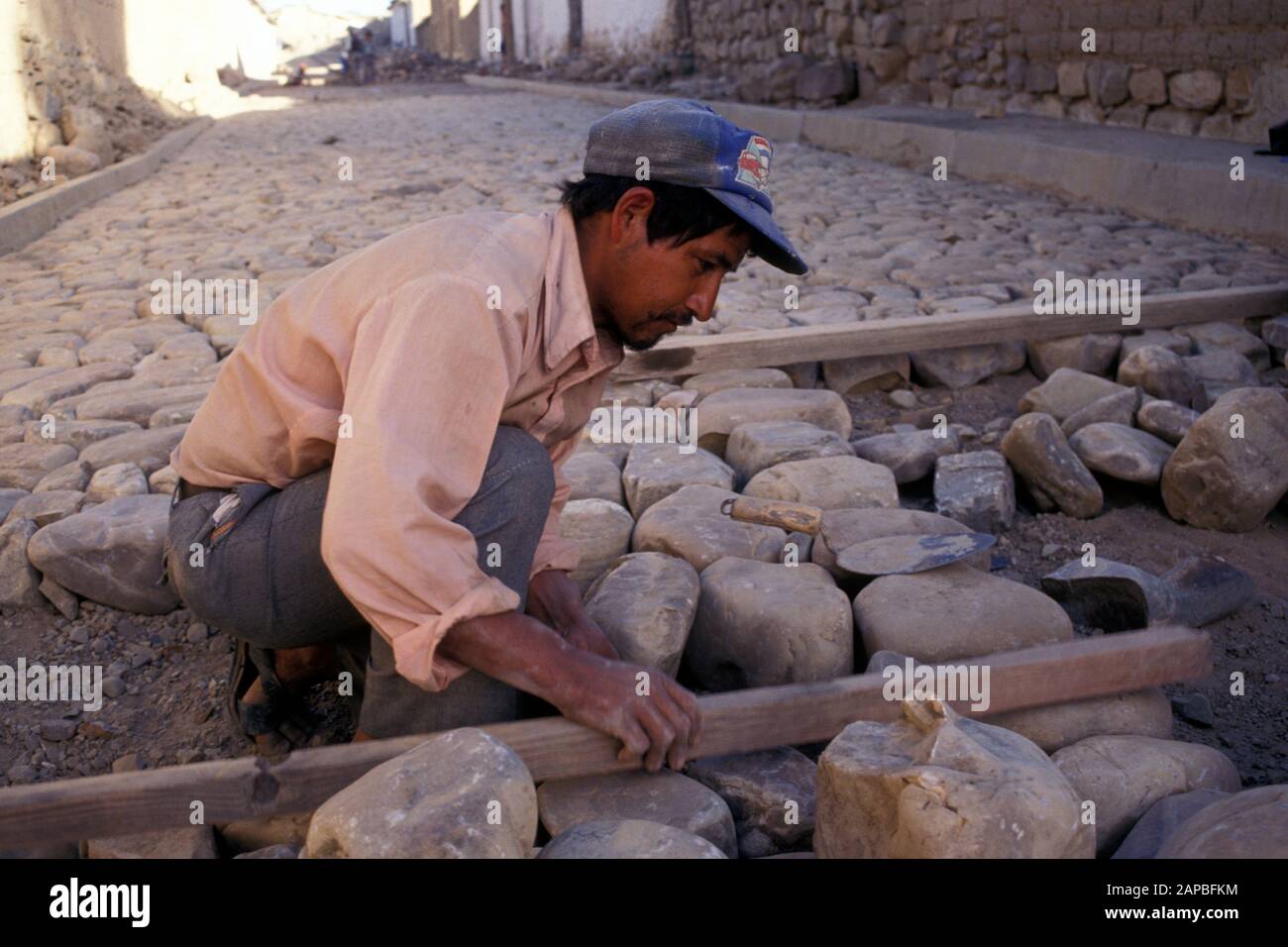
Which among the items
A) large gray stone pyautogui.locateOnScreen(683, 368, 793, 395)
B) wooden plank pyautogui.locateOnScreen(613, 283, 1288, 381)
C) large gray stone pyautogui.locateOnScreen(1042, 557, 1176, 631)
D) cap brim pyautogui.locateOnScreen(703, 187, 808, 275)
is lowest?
large gray stone pyautogui.locateOnScreen(1042, 557, 1176, 631)

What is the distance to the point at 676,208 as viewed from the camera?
1.94 meters

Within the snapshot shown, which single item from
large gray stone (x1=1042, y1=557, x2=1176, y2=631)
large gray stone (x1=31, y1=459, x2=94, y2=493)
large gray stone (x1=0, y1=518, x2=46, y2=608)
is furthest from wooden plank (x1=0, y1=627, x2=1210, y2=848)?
large gray stone (x1=31, y1=459, x2=94, y2=493)

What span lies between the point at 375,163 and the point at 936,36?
498cm

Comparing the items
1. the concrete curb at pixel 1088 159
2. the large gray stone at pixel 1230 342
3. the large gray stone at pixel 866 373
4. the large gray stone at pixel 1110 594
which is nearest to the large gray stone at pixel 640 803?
the large gray stone at pixel 1110 594

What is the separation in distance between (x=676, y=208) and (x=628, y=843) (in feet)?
3.31

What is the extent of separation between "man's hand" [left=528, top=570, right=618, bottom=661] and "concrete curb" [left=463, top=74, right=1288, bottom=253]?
15.3ft

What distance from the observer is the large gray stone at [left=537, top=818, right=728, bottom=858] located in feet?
Answer: 5.28

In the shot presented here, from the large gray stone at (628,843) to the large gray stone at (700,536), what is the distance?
43.2 inches

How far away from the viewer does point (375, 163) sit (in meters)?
9.74

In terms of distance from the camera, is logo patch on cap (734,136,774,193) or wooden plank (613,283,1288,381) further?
wooden plank (613,283,1288,381)

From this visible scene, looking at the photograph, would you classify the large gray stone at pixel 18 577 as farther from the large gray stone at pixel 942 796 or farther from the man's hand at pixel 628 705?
the large gray stone at pixel 942 796

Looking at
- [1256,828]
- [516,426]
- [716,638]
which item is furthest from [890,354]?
[1256,828]

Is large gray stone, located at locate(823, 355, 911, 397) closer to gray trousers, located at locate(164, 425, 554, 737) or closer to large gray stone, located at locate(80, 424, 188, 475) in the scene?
large gray stone, located at locate(80, 424, 188, 475)

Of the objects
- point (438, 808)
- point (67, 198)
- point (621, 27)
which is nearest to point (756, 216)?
point (438, 808)
